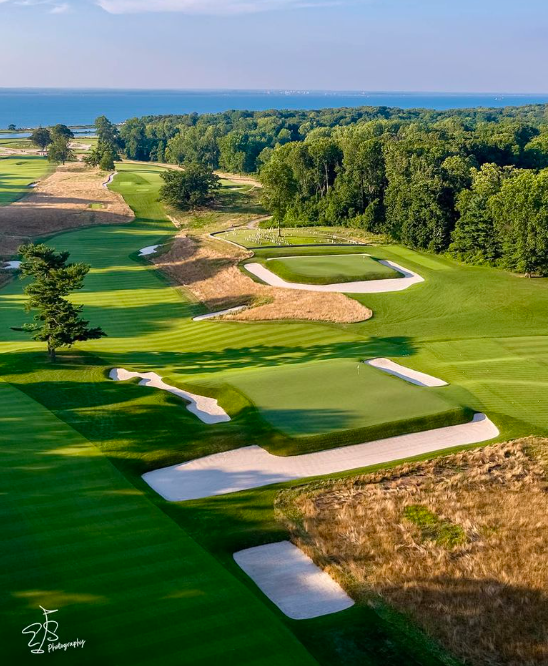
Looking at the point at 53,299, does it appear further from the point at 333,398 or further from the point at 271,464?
the point at 271,464

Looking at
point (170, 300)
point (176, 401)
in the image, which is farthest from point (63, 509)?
point (170, 300)

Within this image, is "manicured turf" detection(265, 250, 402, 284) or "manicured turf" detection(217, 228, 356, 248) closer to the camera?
"manicured turf" detection(265, 250, 402, 284)

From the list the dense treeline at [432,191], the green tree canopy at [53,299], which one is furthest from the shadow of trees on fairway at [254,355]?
the dense treeline at [432,191]

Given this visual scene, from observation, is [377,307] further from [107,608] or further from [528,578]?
[107,608]

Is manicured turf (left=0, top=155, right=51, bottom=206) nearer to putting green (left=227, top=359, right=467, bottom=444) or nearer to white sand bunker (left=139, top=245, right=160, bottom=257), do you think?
white sand bunker (left=139, top=245, right=160, bottom=257)

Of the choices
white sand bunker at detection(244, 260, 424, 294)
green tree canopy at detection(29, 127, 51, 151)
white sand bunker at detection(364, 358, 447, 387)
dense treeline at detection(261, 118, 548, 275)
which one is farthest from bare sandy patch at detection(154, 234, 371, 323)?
green tree canopy at detection(29, 127, 51, 151)

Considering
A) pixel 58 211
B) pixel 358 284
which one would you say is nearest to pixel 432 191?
pixel 358 284

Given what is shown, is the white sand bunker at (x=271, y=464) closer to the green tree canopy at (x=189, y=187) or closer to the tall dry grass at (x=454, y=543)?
the tall dry grass at (x=454, y=543)
